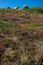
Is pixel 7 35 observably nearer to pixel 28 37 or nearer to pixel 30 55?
pixel 28 37

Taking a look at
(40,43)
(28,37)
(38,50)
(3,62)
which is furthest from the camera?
(28,37)

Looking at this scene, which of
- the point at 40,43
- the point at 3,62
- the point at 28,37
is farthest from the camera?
the point at 28,37

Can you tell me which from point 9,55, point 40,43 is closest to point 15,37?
point 40,43

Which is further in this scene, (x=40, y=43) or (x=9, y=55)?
(x=40, y=43)

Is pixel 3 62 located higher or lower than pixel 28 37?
lower

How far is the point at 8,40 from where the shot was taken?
61.8 feet

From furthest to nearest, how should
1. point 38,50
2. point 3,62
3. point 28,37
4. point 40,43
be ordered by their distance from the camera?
point 28,37 → point 40,43 → point 38,50 → point 3,62

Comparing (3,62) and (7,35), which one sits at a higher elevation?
(7,35)

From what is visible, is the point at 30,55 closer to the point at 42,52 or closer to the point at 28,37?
the point at 42,52

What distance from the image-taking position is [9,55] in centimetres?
1606

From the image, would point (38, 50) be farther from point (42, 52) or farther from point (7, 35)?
point (7, 35)

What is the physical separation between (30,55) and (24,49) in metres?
1.10

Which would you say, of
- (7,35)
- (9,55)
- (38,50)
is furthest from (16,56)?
(7,35)

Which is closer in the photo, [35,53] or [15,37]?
[35,53]
